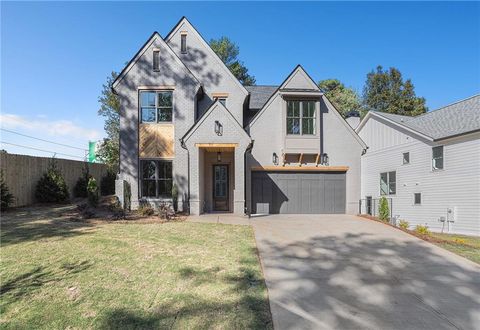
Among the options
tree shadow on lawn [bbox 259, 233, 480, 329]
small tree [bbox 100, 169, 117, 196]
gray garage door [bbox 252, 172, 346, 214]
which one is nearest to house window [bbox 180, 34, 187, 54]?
gray garage door [bbox 252, 172, 346, 214]

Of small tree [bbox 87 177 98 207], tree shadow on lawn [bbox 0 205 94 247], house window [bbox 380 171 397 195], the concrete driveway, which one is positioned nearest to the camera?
the concrete driveway

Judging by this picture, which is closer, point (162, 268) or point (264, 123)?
point (162, 268)

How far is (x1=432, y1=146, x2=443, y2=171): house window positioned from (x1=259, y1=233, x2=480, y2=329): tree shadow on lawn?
7.35m

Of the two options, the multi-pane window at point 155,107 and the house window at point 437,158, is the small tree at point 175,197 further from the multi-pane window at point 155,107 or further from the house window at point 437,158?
the house window at point 437,158

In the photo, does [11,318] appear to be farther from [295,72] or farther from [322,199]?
[295,72]

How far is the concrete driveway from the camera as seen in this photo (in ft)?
14.2

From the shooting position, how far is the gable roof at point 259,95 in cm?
1721

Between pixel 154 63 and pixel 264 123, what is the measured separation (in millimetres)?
6194

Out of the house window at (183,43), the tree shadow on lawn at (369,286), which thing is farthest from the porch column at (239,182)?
the house window at (183,43)

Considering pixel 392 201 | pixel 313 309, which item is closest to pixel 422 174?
pixel 392 201

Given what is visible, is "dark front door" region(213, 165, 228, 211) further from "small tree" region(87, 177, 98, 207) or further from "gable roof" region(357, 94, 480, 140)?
"gable roof" region(357, 94, 480, 140)

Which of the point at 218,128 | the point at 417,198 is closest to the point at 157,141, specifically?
the point at 218,128

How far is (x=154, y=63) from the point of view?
47.1 feet

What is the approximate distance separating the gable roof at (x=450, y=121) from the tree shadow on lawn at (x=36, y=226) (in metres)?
15.2
